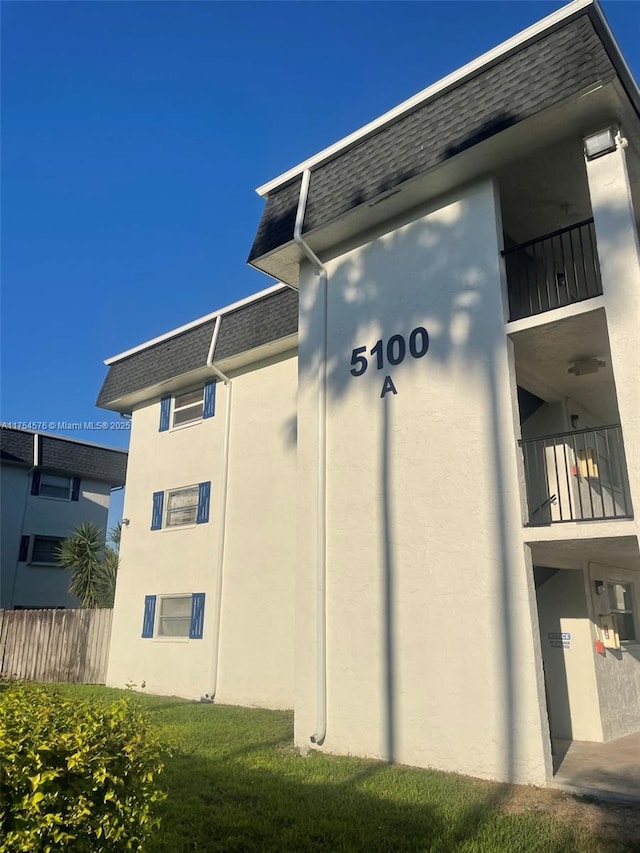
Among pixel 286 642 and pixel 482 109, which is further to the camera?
pixel 286 642

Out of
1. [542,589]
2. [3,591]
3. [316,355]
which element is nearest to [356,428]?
[316,355]

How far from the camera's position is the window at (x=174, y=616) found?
13.7 metres

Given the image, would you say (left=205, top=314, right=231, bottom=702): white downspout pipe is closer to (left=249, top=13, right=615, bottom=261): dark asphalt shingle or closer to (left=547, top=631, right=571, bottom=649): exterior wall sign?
(left=249, top=13, right=615, bottom=261): dark asphalt shingle

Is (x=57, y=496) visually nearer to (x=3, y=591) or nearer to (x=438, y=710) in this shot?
(x=3, y=591)

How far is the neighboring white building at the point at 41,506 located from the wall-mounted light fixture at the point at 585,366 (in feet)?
66.3

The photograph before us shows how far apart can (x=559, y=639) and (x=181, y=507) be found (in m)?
9.06

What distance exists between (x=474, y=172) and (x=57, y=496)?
2109cm

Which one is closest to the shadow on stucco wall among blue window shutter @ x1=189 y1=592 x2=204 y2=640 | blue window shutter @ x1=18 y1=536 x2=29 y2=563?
blue window shutter @ x1=189 y1=592 x2=204 y2=640

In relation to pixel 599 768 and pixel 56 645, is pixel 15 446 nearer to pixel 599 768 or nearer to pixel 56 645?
pixel 56 645

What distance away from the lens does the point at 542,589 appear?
999 cm

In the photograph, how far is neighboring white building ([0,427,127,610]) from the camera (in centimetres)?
2335

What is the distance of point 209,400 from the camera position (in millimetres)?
15352

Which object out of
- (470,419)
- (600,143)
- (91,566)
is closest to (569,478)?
(470,419)

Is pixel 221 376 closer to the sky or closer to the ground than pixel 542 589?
closer to the sky
